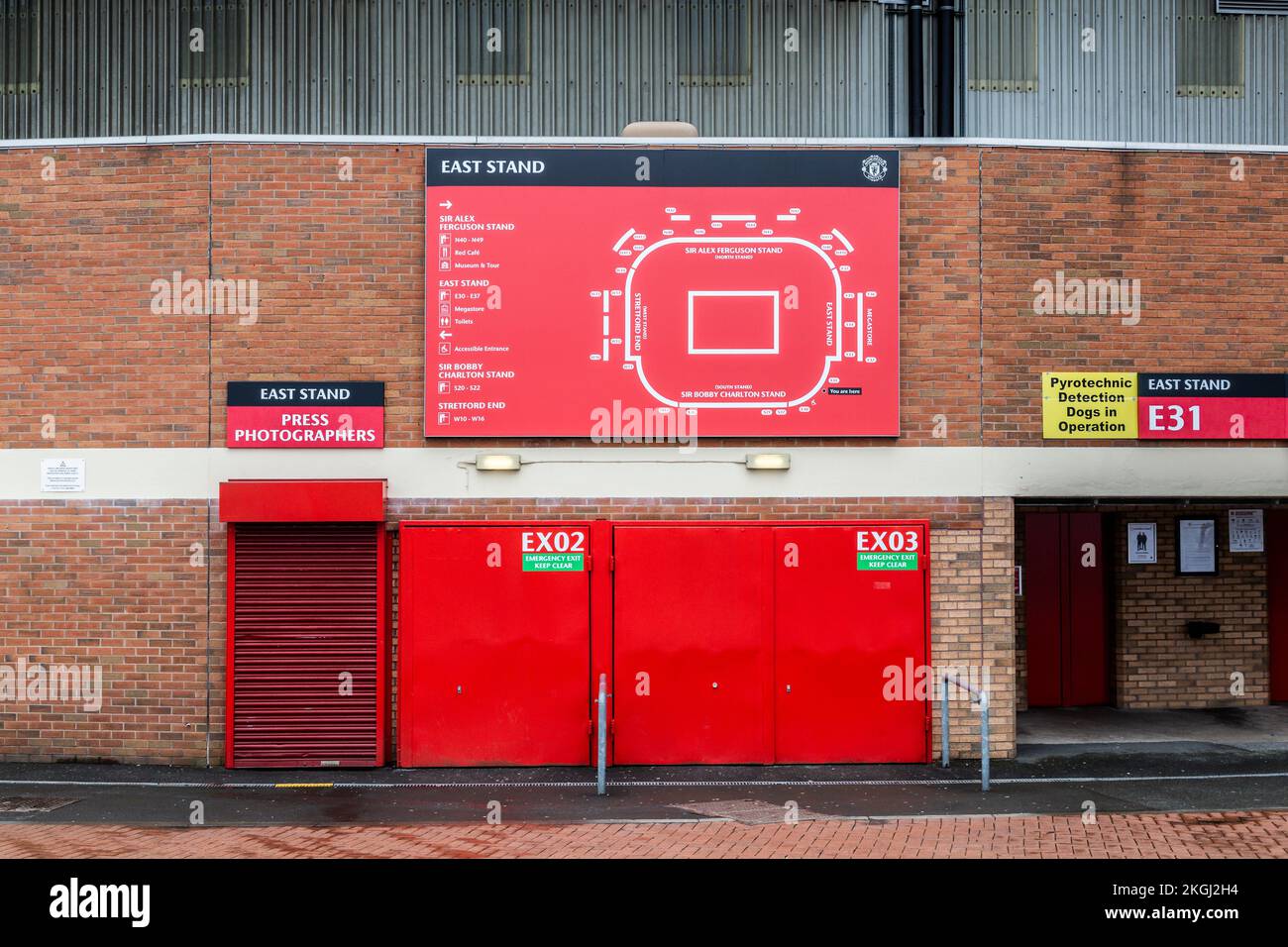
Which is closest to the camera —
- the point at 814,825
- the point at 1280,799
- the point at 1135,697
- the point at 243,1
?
the point at 814,825

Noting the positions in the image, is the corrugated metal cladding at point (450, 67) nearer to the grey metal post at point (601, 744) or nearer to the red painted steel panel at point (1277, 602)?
the red painted steel panel at point (1277, 602)

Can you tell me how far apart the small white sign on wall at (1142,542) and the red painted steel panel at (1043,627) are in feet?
2.92

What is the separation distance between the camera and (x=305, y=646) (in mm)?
12406

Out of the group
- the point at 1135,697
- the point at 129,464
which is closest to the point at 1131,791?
the point at 1135,697

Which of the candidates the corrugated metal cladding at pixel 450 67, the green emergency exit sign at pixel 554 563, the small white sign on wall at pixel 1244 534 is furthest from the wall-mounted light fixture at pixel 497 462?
the small white sign on wall at pixel 1244 534

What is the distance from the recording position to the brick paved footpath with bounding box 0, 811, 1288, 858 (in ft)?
30.0

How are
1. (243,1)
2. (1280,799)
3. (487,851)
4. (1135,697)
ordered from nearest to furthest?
(487,851) < (1280,799) < (1135,697) < (243,1)

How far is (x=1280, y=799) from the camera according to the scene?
35.7ft

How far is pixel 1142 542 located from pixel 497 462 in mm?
8731

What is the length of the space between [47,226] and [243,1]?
5.67 m

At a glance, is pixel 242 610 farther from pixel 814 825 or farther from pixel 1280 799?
pixel 1280 799

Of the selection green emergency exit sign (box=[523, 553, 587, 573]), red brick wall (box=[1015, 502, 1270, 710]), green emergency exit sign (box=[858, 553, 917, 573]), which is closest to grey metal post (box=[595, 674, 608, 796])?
green emergency exit sign (box=[523, 553, 587, 573])

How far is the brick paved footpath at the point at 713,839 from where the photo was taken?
30.0ft

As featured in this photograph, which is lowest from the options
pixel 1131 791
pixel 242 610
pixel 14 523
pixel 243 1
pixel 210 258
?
pixel 1131 791
